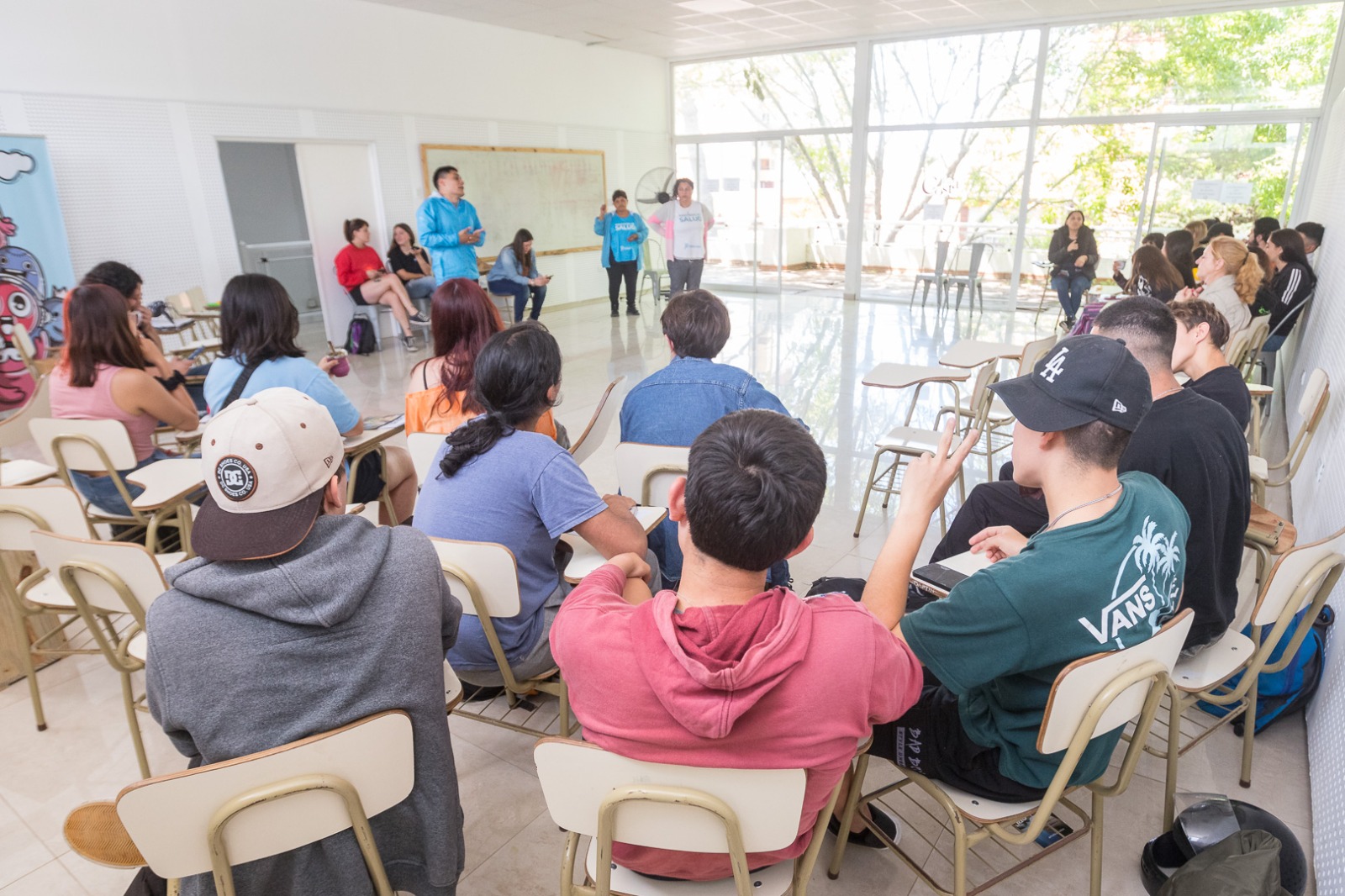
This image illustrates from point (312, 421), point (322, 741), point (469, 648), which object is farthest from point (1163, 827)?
point (312, 421)

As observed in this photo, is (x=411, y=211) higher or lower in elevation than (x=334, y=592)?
higher

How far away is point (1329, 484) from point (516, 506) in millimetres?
2899

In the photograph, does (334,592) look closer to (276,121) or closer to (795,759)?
(795,759)

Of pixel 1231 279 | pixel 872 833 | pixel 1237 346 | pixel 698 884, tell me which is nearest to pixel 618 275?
pixel 1231 279

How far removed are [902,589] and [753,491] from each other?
45cm

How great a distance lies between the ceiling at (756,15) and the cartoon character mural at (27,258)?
3.67 m

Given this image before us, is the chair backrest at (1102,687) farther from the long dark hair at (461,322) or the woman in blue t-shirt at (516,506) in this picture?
the long dark hair at (461,322)

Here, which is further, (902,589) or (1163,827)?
(1163,827)

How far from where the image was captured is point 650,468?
88.8 inches

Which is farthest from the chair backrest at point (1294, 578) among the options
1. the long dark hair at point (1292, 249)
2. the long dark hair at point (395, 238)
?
the long dark hair at point (395, 238)

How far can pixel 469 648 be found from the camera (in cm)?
184

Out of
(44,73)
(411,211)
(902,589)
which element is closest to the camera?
(902,589)

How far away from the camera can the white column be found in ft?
32.9

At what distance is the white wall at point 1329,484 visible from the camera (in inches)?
67.0
